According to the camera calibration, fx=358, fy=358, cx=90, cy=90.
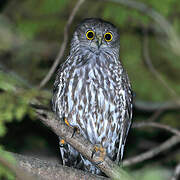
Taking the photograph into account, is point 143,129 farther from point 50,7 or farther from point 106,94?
point 50,7

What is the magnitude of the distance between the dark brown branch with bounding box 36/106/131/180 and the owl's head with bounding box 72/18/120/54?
1.54m

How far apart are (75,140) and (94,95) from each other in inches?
34.9

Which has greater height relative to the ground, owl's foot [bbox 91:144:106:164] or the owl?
the owl

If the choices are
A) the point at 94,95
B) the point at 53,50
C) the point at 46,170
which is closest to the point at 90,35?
the point at 94,95

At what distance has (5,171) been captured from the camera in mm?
1767

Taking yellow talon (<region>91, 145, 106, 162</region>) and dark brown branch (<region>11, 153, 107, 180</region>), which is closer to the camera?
dark brown branch (<region>11, 153, 107, 180</region>)

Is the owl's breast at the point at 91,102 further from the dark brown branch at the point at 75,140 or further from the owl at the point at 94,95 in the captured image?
the dark brown branch at the point at 75,140

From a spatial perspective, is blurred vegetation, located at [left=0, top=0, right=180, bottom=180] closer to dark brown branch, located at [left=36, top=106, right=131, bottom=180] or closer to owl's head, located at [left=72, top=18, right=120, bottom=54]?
owl's head, located at [left=72, top=18, right=120, bottom=54]

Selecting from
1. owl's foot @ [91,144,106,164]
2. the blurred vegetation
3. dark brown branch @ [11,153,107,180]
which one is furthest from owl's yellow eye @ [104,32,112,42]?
dark brown branch @ [11,153,107,180]

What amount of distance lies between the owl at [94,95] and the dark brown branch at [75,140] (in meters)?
0.50

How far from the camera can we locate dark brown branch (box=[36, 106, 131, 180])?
2.80m

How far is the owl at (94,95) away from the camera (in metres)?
3.87

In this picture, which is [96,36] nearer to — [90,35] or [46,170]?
[90,35]

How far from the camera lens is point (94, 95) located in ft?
12.7
